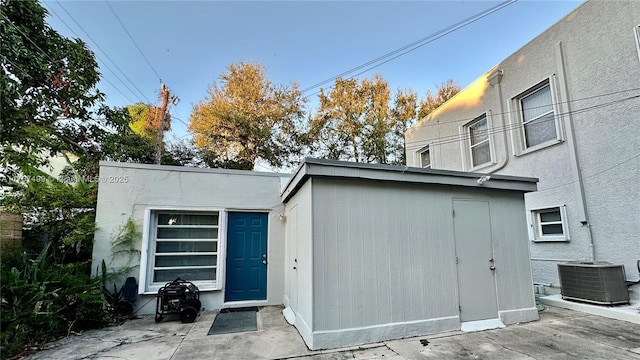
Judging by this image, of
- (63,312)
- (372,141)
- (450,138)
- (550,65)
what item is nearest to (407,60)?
(450,138)

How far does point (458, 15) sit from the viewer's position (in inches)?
309

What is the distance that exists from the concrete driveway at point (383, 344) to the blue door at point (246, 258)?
4.73 feet

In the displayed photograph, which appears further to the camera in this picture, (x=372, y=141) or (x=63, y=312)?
(x=372, y=141)

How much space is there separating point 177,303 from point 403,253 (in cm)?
392

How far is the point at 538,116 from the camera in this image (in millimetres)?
6715

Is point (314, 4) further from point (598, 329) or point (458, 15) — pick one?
point (598, 329)

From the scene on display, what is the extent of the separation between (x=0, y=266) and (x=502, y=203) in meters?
7.50

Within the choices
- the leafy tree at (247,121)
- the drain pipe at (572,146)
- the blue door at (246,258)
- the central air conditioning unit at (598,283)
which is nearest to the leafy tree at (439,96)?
the leafy tree at (247,121)

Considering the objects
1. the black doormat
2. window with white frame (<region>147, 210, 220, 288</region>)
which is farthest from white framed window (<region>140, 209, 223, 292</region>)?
the black doormat

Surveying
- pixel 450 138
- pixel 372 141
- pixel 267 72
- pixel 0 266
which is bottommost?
pixel 0 266

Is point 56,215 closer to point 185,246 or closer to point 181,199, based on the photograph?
point 181,199

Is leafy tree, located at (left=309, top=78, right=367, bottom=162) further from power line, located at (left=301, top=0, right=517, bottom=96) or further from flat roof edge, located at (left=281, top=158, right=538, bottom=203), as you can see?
flat roof edge, located at (left=281, top=158, right=538, bottom=203)

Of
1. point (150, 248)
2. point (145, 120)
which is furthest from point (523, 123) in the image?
point (145, 120)

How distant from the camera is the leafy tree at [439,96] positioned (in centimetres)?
1631
